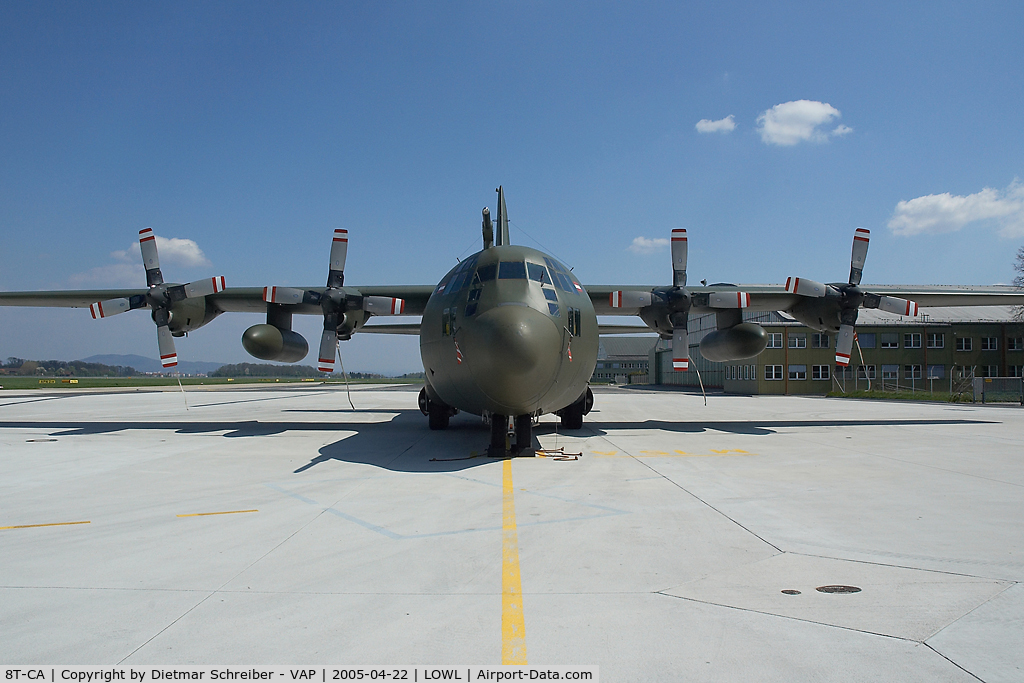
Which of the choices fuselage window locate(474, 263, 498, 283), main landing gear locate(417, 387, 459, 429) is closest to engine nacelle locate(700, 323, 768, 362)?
main landing gear locate(417, 387, 459, 429)

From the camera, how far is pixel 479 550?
5.15 metres

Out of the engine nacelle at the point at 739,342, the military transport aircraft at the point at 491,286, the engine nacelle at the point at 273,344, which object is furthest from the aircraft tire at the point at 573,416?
the engine nacelle at the point at 273,344

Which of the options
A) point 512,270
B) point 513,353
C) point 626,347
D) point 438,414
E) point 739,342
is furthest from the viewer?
point 626,347

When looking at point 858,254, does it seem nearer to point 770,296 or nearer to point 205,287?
point 770,296

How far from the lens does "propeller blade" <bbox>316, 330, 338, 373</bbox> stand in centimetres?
1728

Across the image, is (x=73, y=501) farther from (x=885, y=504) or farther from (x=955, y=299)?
(x=955, y=299)

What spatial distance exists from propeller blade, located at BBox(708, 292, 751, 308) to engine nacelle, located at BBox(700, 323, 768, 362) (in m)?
0.74

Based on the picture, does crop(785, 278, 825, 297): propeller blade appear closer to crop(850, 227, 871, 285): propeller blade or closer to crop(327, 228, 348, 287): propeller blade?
crop(850, 227, 871, 285): propeller blade

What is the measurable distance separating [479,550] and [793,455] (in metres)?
8.41

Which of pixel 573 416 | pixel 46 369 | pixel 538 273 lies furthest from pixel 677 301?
pixel 46 369

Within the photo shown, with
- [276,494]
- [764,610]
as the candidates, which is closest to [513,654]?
[764,610]

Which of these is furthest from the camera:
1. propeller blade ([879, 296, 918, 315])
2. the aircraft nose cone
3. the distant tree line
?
the distant tree line

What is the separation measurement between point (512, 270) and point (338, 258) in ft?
30.7

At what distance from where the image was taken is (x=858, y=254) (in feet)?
60.1
